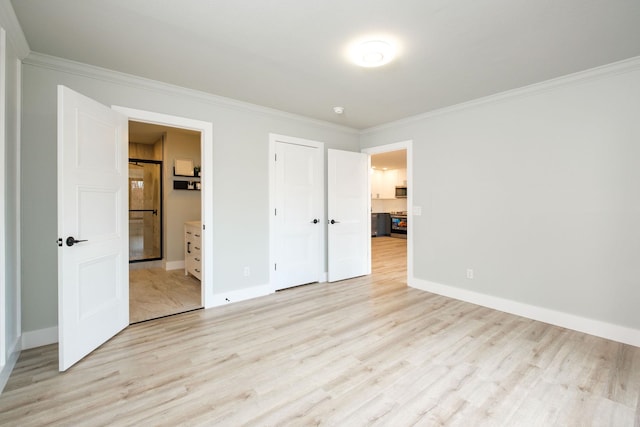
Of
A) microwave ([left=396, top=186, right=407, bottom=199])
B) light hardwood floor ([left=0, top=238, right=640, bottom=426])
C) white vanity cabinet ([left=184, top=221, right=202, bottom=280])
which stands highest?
microwave ([left=396, top=186, right=407, bottom=199])

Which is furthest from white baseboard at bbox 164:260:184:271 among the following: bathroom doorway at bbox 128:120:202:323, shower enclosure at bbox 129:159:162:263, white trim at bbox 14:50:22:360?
white trim at bbox 14:50:22:360

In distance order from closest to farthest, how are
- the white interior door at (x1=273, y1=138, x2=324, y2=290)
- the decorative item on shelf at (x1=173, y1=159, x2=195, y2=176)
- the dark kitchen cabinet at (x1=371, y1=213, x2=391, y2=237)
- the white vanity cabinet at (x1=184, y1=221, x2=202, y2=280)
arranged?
the white interior door at (x1=273, y1=138, x2=324, y2=290) < the white vanity cabinet at (x1=184, y1=221, x2=202, y2=280) < the decorative item on shelf at (x1=173, y1=159, x2=195, y2=176) < the dark kitchen cabinet at (x1=371, y1=213, x2=391, y2=237)

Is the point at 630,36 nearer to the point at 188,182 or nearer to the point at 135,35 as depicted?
the point at 135,35

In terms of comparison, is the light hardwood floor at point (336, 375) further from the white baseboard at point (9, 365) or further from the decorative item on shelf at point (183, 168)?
the decorative item on shelf at point (183, 168)

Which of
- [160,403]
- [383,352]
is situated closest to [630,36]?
[383,352]

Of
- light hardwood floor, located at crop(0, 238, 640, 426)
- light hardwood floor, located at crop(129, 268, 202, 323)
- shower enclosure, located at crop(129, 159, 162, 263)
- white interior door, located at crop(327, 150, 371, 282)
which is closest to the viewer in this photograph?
light hardwood floor, located at crop(0, 238, 640, 426)

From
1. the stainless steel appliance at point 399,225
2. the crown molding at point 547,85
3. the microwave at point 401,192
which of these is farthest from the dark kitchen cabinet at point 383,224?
the crown molding at point 547,85

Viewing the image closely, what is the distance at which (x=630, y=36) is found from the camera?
216 cm

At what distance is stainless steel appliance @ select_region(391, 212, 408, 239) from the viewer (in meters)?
9.96

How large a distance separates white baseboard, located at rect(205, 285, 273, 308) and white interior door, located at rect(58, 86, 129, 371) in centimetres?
92

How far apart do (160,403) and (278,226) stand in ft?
8.13

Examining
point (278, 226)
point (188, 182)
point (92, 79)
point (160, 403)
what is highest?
point (92, 79)

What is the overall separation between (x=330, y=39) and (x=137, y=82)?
203 cm

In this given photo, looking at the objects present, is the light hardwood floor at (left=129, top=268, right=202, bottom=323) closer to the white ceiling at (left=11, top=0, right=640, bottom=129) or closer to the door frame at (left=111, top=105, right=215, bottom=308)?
the door frame at (left=111, top=105, right=215, bottom=308)
